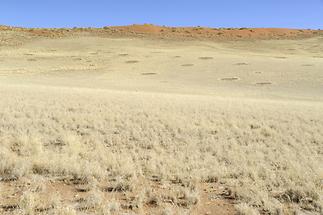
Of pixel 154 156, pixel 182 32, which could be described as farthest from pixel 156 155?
pixel 182 32

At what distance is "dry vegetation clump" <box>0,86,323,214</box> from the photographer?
23.6ft

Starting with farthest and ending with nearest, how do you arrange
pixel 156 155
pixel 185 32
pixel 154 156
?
pixel 185 32 < pixel 156 155 < pixel 154 156

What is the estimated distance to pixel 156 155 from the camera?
393 inches

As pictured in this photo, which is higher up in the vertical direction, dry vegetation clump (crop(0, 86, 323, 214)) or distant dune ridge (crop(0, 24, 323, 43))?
distant dune ridge (crop(0, 24, 323, 43))

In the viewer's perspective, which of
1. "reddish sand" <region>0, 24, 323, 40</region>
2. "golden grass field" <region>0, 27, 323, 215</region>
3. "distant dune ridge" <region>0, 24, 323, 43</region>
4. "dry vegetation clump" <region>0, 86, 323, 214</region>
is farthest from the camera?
"distant dune ridge" <region>0, 24, 323, 43</region>

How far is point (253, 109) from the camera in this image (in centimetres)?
1819

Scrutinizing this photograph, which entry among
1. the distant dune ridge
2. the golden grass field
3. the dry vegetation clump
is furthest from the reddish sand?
the dry vegetation clump

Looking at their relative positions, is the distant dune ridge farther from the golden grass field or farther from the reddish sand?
the golden grass field

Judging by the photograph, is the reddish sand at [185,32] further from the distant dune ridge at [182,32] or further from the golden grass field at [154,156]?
the golden grass field at [154,156]

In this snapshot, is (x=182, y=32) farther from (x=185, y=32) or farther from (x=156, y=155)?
(x=156, y=155)

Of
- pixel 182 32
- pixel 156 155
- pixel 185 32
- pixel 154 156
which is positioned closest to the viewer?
pixel 154 156

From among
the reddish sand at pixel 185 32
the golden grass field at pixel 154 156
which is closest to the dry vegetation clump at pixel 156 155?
the golden grass field at pixel 154 156

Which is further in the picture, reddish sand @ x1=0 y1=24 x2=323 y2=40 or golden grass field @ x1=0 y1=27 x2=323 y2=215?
reddish sand @ x1=0 y1=24 x2=323 y2=40

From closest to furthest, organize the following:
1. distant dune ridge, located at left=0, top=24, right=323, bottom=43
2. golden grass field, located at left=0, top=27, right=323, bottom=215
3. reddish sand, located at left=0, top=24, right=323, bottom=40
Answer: golden grass field, located at left=0, top=27, right=323, bottom=215 < reddish sand, located at left=0, top=24, right=323, bottom=40 < distant dune ridge, located at left=0, top=24, right=323, bottom=43
